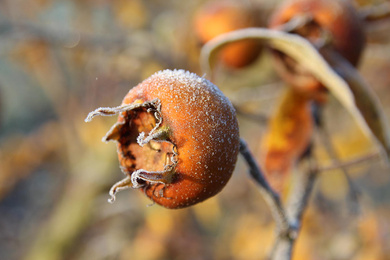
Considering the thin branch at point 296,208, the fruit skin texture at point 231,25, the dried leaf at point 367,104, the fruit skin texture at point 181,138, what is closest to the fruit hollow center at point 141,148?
the fruit skin texture at point 181,138

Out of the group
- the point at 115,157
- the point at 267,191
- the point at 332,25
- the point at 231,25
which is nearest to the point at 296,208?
the point at 267,191

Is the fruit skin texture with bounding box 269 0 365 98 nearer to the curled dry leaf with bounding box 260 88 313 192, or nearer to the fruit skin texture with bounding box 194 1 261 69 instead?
the curled dry leaf with bounding box 260 88 313 192

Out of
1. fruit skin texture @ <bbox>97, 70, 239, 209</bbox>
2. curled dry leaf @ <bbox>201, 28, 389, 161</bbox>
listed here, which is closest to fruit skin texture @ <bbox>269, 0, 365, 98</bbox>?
curled dry leaf @ <bbox>201, 28, 389, 161</bbox>

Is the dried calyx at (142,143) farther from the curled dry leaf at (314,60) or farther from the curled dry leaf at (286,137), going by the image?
the curled dry leaf at (286,137)

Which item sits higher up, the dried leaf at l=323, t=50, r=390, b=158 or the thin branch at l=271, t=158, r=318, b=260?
the dried leaf at l=323, t=50, r=390, b=158

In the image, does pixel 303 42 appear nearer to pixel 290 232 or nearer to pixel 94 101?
pixel 290 232

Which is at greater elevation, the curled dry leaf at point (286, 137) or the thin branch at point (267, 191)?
the thin branch at point (267, 191)

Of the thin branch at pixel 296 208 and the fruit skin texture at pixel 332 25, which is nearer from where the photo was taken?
the thin branch at pixel 296 208

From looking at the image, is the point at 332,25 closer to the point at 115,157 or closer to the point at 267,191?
the point at 267,191
